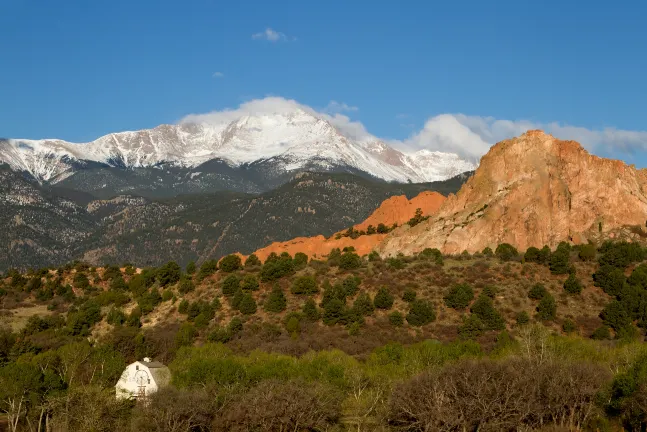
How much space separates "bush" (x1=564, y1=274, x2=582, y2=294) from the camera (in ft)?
307

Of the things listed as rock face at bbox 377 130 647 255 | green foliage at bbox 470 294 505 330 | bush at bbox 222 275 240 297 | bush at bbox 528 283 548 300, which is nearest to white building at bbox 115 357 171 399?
bush at bbox 222 275 240 297

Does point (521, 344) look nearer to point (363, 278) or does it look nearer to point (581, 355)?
point (581, 355)

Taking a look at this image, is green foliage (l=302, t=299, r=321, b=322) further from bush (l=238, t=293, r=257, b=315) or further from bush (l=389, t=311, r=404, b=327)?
bush (l=389, t=311, r=404, b=327)

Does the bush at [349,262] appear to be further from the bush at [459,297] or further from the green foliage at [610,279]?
the green foliage at [610,279]

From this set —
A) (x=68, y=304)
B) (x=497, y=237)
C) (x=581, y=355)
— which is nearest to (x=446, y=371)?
(x=581, y=355)

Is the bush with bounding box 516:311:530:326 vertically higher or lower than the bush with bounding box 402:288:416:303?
lower

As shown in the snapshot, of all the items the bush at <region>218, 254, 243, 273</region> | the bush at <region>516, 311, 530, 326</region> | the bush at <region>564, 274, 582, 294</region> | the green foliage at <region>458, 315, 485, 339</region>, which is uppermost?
the bush at <region>218, 254, 243, 273</region>

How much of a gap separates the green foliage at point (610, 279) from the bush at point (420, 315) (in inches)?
833

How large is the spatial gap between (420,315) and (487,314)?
7.52 metres

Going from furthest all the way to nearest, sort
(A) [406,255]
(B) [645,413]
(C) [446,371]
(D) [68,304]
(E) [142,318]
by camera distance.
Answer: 1. (A) [406,255]
2. (D) [68,304]
3. (E) [142,318]
4. (C) [446,371]
5. (B) [645,413]

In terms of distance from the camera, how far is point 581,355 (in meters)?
69.4

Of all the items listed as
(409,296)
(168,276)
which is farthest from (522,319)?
(168,276)

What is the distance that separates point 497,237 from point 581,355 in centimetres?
4612

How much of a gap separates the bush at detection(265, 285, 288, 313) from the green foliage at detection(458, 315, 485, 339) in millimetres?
22485
